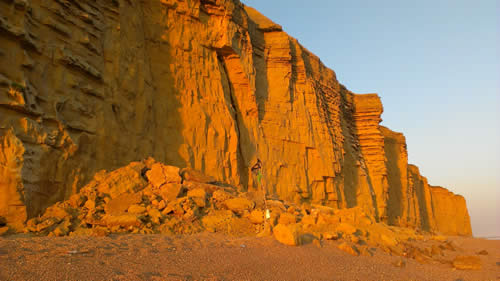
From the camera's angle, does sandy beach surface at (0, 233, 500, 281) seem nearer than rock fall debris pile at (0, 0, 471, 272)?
Yes

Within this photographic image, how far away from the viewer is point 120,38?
1013 cm

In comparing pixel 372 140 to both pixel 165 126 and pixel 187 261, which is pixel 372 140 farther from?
pixel 187 261

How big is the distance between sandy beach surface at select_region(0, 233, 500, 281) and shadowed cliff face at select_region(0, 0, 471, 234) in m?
2.37

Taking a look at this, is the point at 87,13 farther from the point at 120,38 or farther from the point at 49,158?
the point at 49,158

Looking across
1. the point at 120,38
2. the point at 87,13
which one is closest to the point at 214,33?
the point at 120,38

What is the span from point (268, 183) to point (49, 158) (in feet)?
30.8

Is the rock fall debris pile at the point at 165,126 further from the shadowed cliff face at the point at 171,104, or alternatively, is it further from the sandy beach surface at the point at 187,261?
the sandy beach surface at the point at 187,261

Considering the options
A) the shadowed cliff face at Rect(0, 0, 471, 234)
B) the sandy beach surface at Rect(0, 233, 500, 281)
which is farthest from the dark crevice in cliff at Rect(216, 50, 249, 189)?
the sandy beach surface at Rect(0, 233, 500, 281)

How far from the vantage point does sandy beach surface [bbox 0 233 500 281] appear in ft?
12.6

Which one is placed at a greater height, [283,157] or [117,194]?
[283,157]

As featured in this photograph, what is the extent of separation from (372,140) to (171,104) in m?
17.5

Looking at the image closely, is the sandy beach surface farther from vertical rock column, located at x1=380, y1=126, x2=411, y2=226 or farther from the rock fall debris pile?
vertical rock column, located at x1=380, y1=126, x2=411, y2=226

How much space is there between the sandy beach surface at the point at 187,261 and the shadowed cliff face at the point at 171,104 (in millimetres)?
2368

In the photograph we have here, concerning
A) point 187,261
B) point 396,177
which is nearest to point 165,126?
point 187,261
